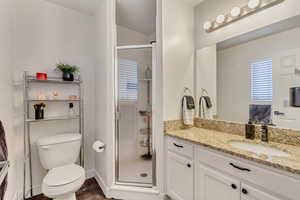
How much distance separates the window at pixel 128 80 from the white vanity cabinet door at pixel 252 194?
1496mm

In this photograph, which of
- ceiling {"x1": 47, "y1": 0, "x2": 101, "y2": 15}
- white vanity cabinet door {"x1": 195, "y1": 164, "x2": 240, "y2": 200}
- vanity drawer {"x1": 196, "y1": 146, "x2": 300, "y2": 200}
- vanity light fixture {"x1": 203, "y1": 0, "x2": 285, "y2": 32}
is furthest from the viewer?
ceiling {"x1": 47, "y1": 0, "x2": 101, "y2": 15}

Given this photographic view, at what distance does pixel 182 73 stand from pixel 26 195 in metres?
2.55

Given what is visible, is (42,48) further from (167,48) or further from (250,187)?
(250,187)

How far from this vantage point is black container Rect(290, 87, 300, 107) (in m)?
1.20

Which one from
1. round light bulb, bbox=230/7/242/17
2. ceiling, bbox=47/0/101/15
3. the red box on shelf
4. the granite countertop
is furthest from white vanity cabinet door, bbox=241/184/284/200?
ceiling, bbox=47/0/101/15

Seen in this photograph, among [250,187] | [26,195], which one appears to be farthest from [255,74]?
[26,195]

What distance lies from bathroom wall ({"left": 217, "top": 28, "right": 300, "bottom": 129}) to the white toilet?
1.82m

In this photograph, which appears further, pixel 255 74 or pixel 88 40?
pixel 88 40

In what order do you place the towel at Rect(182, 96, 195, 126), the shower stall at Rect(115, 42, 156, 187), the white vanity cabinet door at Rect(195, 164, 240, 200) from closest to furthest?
the white vanity cabinet door at Rect(195, 164, 240, 200), the towel at Rect(182, 96, 195, 126), the shower stall at Rect(115, 42, 156, 187)

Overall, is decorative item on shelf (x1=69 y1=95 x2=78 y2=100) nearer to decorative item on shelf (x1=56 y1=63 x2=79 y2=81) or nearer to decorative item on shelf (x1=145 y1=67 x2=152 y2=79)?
decorative item on shelf (x1=56 y1=63 x2=79 y2=81)

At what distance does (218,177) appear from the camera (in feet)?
3.74

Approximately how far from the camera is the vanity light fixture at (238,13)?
134cm

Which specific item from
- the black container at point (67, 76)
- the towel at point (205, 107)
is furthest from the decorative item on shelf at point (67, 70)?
the towel at point (205, 107)

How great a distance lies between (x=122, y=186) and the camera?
5.95 ft
